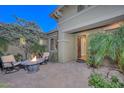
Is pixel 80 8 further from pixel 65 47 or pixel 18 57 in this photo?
pixel 18 57

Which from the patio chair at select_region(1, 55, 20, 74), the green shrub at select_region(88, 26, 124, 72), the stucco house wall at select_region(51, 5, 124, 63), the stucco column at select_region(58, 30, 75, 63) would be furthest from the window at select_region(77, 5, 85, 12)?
the patio chair at select_region(1, 55, 20, 74)

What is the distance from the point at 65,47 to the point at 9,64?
14.5 ft

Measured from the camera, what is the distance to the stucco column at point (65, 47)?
9852 mm

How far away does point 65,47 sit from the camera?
998 centimetres

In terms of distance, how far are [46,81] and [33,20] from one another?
350 cm

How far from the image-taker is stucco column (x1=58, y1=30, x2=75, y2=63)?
9.85 m

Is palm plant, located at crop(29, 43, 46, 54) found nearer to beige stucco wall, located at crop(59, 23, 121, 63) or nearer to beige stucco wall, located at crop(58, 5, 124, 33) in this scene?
beige stucco wall, located at crop(58, 5, 124, 33)

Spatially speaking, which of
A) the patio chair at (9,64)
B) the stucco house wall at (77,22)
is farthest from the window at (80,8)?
the patio chair at (9,64)

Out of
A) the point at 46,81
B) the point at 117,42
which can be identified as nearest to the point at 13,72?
the point at 46,81

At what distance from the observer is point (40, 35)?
7484 millimetres

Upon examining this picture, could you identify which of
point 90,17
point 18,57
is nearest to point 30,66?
point 18,57

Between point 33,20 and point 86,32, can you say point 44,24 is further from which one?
point 86,32

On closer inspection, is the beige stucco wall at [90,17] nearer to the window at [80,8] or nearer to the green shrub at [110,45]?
the window at [80,8]

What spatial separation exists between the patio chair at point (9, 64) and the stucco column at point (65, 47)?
370cm
